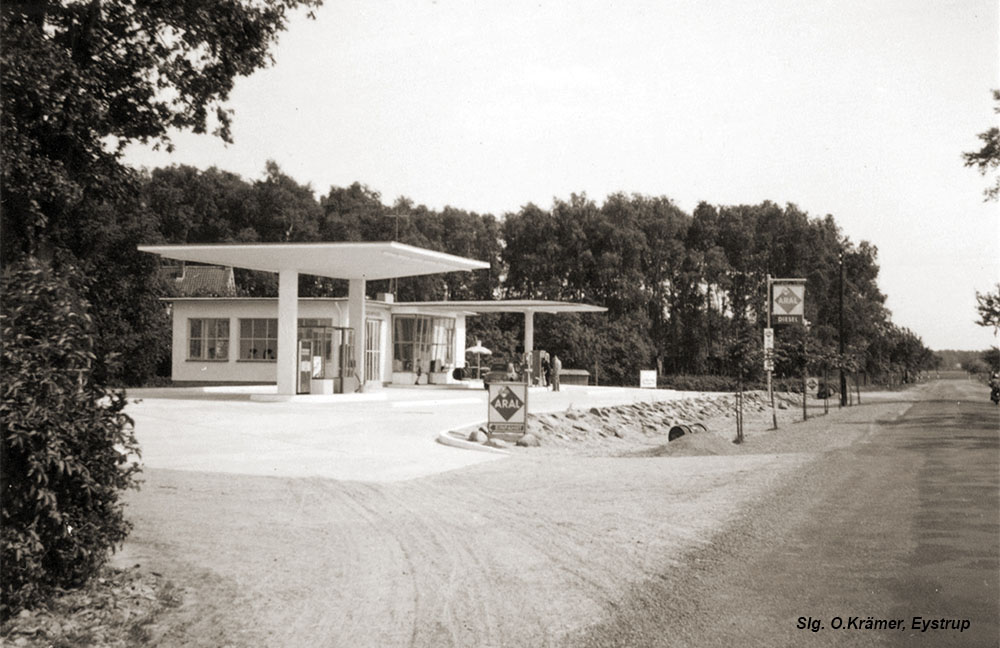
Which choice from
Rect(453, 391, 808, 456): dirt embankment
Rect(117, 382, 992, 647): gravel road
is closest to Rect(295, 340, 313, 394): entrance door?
Rect(453, 391, 808, 456): dirt embankment

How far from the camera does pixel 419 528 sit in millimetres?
9453

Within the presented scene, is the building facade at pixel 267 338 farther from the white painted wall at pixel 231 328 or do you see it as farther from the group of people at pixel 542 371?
the group of people at pixel 542 371

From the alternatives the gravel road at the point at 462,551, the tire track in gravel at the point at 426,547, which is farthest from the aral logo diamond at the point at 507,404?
the tire track in gravel at the point at 426,547

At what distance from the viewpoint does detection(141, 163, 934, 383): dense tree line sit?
59062mm

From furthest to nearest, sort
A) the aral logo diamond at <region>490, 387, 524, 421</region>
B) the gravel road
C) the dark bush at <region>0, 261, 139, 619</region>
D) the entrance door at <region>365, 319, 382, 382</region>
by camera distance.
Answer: the entrance door at <region>365, 319, 382, 382</region>
the aral logo diamond at <region>490, 387, 524, 421</region>
the gravel road
the dark bush at <region>0, 261, 139, 619</region>

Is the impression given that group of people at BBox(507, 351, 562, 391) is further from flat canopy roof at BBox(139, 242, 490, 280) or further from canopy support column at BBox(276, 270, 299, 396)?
canopy support column at BBox(276, 270, 299, 396)

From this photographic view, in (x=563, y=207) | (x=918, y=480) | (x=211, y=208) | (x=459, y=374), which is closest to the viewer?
(x=918, y=480)

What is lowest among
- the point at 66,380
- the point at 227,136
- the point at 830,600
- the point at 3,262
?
the point at 830,600

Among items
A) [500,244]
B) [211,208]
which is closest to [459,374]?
[211,208]

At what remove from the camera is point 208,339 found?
140 ft

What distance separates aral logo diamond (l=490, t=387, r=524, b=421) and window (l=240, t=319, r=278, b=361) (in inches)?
979

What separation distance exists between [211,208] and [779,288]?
34.8 metres

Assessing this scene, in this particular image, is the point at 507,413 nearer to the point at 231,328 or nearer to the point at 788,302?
the point at 788,302

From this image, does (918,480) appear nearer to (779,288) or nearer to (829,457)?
(829,457)
